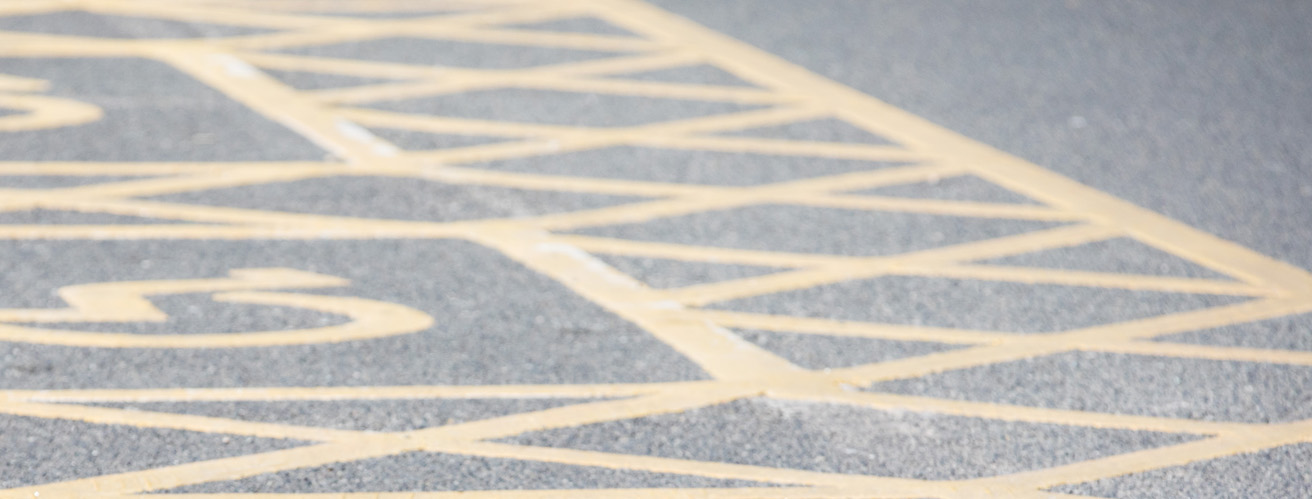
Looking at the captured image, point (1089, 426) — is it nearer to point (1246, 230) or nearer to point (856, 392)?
point (856, 392)

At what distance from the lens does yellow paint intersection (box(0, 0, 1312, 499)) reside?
3867 millimetres

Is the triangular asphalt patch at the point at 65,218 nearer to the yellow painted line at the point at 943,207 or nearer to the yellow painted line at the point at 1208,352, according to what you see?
the yellow painted line at the point at 943,207

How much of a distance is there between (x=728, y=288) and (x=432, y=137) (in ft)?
7.07

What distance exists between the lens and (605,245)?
17.7 ft

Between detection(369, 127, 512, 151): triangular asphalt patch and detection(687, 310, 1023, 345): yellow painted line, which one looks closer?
detection(687, 310, 1023, 345): yellow painted line

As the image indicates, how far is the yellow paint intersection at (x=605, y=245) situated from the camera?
3.87 meters

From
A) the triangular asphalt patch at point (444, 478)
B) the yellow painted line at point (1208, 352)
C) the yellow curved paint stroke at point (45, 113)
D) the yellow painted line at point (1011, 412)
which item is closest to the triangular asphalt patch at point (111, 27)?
the yellow curved paint stroke at point (45, 113)

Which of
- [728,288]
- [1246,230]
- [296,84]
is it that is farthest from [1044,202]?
[296,84]

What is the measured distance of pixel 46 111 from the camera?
6.82 metres

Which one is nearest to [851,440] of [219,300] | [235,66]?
[219,300]

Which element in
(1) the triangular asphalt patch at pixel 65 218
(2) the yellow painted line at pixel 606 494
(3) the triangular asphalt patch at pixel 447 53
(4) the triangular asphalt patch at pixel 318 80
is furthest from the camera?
(3) the triangular asphalt patch at pixel 447 53

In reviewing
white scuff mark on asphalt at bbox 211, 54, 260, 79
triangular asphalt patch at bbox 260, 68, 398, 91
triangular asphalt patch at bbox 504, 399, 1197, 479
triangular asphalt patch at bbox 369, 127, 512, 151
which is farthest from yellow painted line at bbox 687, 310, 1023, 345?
white scuff mark on asphalt at bbox 211, 54, 260, 79

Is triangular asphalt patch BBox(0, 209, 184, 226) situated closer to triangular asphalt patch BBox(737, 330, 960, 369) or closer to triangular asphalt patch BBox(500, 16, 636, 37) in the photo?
triangular asphalt patch BBox(737, 330, 960, 369)

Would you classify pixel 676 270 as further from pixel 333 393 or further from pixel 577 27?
pixel 577 27
